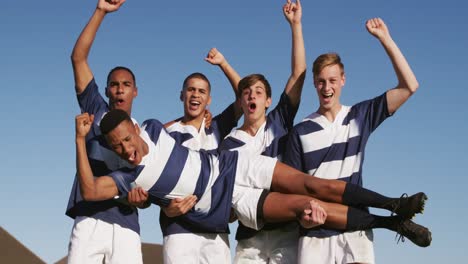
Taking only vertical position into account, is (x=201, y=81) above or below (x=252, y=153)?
above

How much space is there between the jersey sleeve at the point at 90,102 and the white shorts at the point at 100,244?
1066 mm

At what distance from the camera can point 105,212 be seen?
591 centimetres

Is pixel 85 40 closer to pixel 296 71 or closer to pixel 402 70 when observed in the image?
pixel 296 71

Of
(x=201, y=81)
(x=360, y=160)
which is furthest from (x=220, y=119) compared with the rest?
(x=360, y=160)

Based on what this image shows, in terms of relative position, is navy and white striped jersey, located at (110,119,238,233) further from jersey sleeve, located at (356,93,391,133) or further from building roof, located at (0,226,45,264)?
building roof, located at (0,226,45,264)

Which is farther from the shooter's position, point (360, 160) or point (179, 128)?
point (179, 128)

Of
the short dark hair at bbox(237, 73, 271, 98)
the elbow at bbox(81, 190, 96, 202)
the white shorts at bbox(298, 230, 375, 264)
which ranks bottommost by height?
the white shorts at bbox(298, 230, 375, 264)

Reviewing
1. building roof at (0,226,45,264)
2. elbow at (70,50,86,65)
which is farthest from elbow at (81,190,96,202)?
building roof at (0,226,45,264)

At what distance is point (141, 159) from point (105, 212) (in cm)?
69

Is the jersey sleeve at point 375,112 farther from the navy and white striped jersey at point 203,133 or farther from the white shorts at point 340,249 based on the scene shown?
the navy and white striped jersey at point 203,133

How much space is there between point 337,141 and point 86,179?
227 cm

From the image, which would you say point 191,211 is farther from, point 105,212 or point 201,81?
point 201,81

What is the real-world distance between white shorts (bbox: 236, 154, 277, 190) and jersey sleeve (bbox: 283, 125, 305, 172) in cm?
20

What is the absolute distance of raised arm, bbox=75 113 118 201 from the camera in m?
5.44
